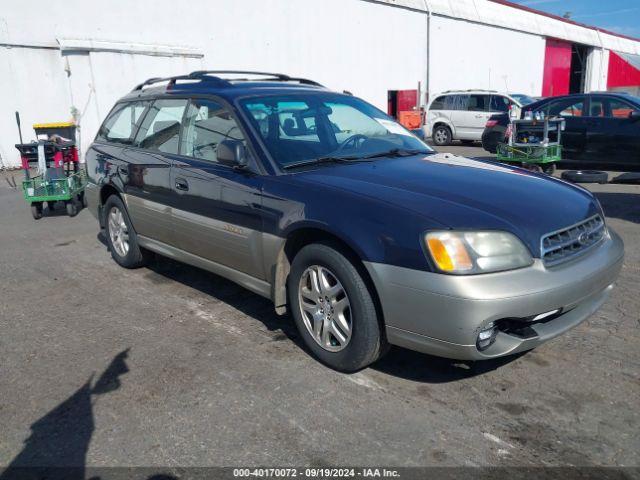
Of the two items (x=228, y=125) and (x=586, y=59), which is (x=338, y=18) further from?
(x=586, y=59)

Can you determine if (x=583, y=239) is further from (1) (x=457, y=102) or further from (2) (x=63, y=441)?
(1) (x=457, y=102)

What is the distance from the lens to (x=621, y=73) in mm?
39062

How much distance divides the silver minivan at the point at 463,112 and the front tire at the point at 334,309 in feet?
44.6

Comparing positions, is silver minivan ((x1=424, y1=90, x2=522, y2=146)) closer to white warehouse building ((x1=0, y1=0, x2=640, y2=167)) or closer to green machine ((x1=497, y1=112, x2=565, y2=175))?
white warehouse building ((x1=0, y1=0, x2=640, y2=167))

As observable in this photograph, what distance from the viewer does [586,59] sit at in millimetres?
38531

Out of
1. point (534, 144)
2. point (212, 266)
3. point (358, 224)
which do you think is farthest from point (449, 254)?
point (534, 144)

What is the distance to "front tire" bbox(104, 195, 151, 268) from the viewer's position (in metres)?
5.21

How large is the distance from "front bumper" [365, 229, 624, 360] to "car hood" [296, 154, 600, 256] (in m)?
0.22

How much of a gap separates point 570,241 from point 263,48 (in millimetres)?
16651

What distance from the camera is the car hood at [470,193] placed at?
2828 mm

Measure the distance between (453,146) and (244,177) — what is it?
1420 cm

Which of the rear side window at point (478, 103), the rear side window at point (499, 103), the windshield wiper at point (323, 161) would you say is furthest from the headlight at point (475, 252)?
the rear side window at point (478, 103)

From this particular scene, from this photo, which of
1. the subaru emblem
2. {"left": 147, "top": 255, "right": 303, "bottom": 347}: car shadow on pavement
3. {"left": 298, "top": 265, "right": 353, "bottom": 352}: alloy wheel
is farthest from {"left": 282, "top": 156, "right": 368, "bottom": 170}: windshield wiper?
the subaru emblem

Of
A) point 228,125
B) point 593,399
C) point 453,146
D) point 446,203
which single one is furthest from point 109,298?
point 453,146
